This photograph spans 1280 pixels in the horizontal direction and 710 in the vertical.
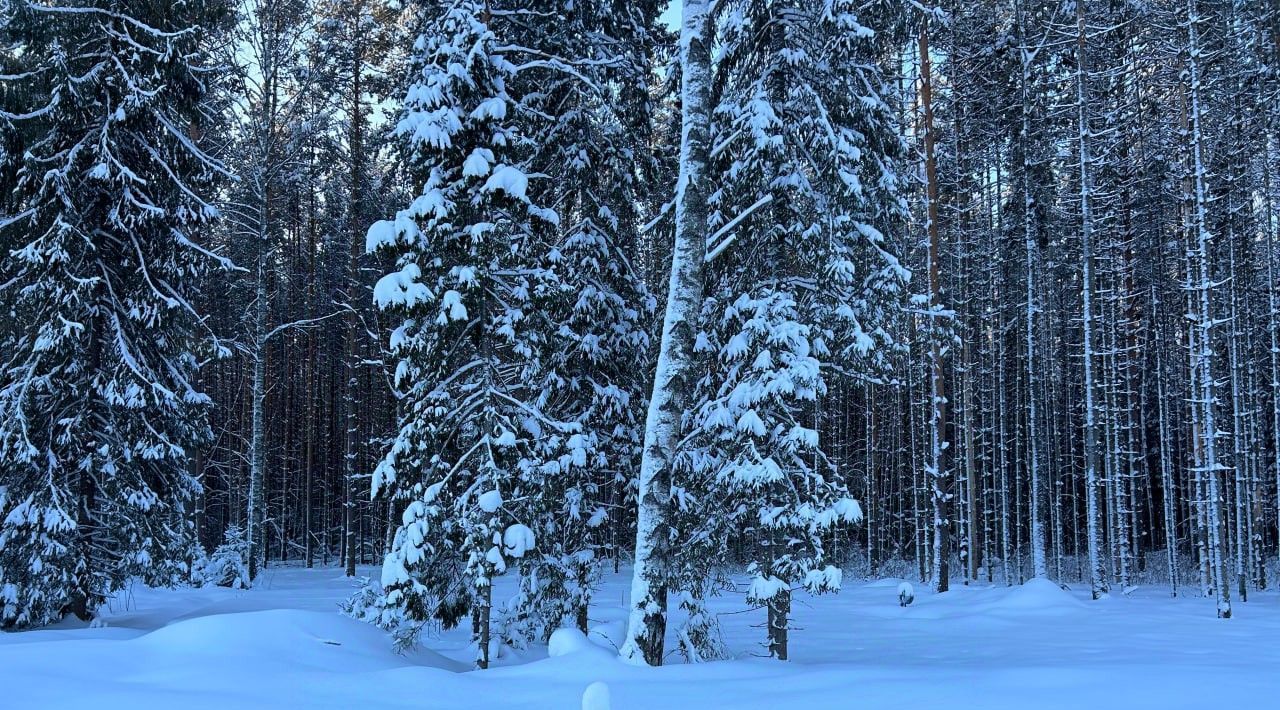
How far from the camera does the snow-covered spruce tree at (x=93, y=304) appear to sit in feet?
36.2

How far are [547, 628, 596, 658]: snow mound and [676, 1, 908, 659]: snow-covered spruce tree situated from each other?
1836 millimetres

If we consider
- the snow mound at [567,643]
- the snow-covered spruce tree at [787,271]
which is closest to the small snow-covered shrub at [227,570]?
the snow mound at [567,643]

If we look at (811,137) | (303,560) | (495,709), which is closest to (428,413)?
(495,709)

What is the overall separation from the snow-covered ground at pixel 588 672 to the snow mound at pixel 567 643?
0.34 ft

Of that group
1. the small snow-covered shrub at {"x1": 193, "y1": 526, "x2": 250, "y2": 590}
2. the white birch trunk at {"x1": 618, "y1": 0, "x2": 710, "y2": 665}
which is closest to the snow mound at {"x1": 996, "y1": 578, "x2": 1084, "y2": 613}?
the white birch trunk at {"x1": 618, "y1": 0, "x2": 710, "y2": 665}

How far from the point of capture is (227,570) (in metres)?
18.7

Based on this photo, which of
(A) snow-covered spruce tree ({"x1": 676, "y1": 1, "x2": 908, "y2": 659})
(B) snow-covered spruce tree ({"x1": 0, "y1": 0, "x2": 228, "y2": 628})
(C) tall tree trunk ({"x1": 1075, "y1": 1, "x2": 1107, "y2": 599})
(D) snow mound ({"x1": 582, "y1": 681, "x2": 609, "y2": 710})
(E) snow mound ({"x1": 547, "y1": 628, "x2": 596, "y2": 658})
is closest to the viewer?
(D) snow mound ({"x1": 582, "y1": 681, "x2": 609, "y2": 710})

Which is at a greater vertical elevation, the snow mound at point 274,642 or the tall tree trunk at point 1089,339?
the tall tree trunk at point 1089,339

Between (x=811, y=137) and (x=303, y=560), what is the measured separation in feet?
108

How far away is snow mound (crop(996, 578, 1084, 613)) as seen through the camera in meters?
15.3

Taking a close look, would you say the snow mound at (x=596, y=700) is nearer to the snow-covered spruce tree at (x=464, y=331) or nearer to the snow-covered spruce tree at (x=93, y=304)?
the snow-covered spruce tree at (x=464, y=331)

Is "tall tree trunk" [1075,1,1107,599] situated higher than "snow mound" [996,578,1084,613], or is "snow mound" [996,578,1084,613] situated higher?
"tall tree trunk" [1075,1,1107,599]

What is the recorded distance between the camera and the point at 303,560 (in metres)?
35.4

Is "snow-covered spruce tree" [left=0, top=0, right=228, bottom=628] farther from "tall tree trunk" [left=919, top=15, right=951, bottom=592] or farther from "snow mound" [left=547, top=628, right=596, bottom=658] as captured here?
"tall tree trunk" [left=919, top=15, right=951, bottom=592]
